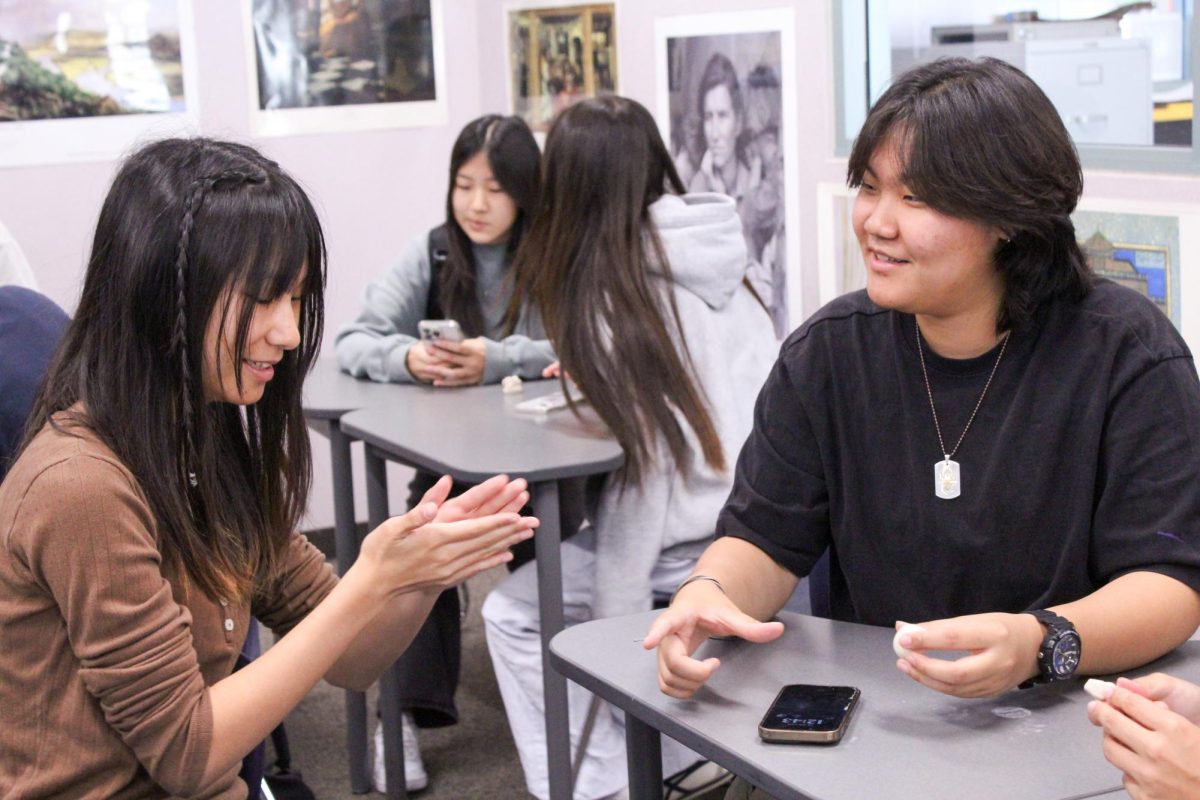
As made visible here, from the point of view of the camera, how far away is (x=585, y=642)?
1.61m

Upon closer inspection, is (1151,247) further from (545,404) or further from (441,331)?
(441,331)

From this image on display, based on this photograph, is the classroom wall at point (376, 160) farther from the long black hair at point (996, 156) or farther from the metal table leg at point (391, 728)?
the long black hair at point (996, 156)

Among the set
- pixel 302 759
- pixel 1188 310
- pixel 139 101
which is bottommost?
pixel 302 759

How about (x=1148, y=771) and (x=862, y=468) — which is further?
(x=862, y=468)

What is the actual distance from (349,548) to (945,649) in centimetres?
191

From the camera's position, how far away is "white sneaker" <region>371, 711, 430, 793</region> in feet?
9.87

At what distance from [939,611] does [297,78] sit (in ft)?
10.3

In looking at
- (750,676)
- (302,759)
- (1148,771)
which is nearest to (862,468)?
(750,676)

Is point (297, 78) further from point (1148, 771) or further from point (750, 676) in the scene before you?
point (1148, 771)

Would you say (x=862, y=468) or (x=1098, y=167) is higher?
(x=1098, y=167)

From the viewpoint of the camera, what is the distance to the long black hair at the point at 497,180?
326cm

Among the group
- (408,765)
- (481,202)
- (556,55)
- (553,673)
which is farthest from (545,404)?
(556,55)

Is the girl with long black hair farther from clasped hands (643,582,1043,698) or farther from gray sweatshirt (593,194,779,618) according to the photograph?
clasped hands (643,582,1043,698)

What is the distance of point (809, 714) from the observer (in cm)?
136
